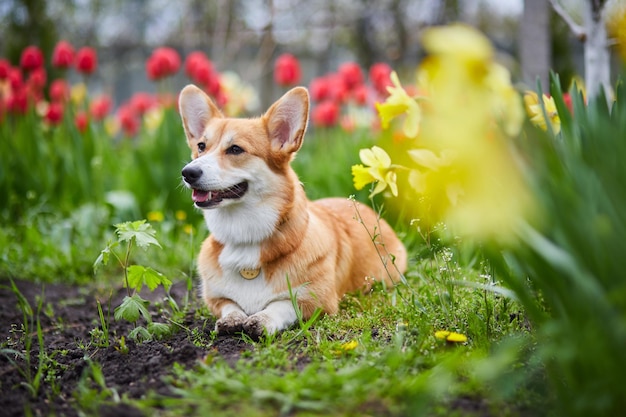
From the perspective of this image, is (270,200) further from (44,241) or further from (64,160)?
(64,160)

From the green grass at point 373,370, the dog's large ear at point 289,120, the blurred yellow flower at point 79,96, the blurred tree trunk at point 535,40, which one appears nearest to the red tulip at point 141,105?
the blurred yellow flower at point 79,96

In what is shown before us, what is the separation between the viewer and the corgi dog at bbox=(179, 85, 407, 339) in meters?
2.79

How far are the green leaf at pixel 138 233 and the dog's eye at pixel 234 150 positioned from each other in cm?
54

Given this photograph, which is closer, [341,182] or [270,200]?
[270,200]

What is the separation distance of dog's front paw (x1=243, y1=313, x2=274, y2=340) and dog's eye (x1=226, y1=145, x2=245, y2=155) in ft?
2.51

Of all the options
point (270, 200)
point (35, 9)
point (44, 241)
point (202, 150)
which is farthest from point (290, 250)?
point (35, 9)

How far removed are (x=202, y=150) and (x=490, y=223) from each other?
178 centimetres

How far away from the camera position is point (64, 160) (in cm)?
520

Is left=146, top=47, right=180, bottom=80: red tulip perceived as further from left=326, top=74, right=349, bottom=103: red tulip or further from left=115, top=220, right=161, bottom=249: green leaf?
left=115, top=220, right=161, bottom=249: green leaf

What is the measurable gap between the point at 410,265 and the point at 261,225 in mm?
1215

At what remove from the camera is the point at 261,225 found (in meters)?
2.85

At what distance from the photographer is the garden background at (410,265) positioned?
1.64 meters

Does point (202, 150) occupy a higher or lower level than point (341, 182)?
higher

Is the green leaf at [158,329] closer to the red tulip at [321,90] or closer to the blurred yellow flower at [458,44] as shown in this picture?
the blurred yellow flower at [458,44]
